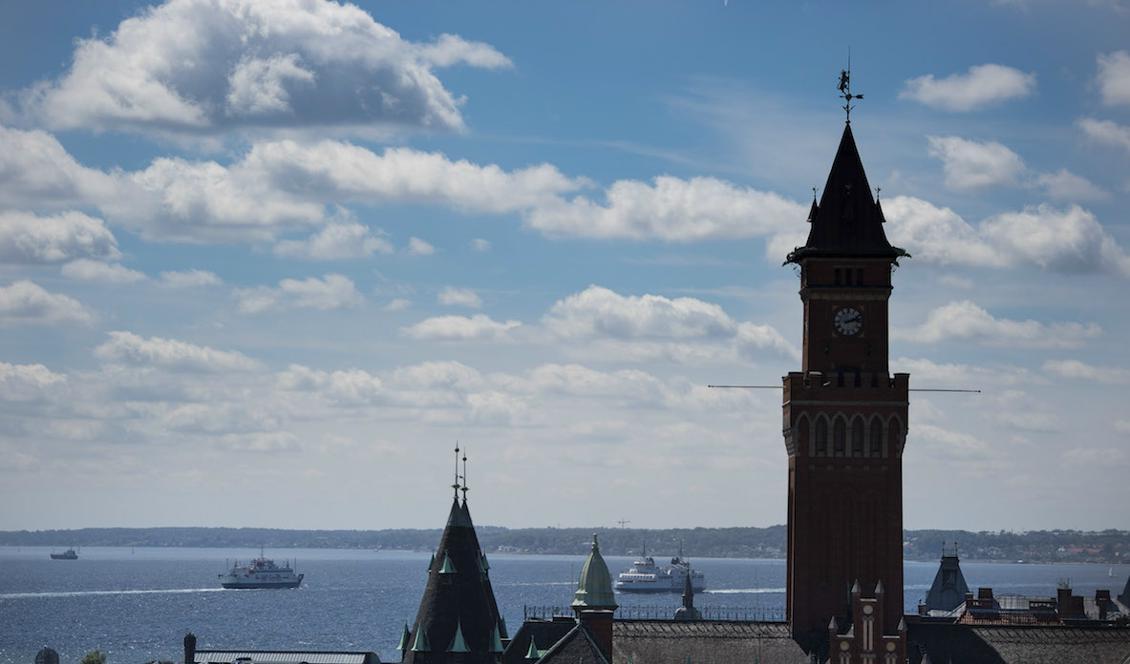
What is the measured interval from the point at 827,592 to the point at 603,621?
13748mm

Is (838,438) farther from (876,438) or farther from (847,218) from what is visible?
(847,218)

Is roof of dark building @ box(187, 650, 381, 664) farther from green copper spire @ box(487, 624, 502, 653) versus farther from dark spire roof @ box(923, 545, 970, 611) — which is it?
dark spire roof @ box(923, 545, 970, 611)

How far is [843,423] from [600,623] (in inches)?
693

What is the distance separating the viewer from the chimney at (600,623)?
96562 millimetres

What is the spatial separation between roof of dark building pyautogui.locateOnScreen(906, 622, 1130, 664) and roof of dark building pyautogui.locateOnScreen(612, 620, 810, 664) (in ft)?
20.9

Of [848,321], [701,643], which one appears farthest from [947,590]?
[701,643]

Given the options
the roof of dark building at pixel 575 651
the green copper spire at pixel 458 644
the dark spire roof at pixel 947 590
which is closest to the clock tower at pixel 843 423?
the roof of dark building at pixel 575 651

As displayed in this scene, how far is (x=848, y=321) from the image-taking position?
10744 cm

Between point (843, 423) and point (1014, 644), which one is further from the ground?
point (843, 423)

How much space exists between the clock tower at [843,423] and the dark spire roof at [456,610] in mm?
16783

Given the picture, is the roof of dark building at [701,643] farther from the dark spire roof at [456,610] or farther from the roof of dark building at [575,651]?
the dark spire roof at [456,610]

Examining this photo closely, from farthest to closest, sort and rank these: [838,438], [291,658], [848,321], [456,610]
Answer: [291,658], [848,321], [838,438], [456,610]

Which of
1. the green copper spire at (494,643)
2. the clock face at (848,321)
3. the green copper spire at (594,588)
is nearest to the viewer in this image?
the green copper spire at (494,643)

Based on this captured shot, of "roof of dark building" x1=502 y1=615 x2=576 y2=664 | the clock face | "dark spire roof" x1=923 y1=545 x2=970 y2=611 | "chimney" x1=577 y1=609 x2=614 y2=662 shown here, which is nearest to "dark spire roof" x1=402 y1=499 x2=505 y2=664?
"roof of dark building" x1=502 y1=615 x2=576 y2=664
